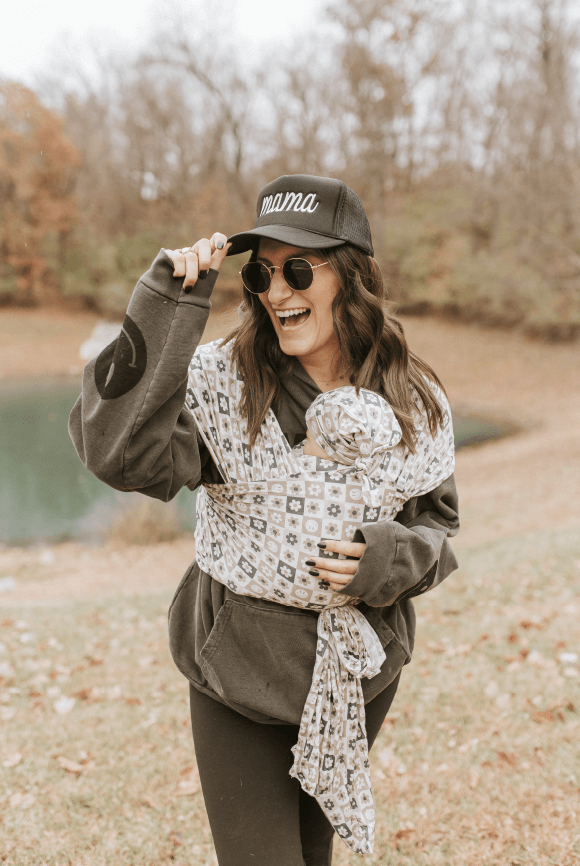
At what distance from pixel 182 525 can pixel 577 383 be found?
1896 cm

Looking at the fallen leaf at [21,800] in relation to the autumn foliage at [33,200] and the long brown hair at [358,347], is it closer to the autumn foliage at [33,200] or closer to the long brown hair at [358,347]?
the long brown hair at [358,347]

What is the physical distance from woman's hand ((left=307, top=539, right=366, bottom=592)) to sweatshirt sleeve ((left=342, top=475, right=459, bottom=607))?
0.03 m

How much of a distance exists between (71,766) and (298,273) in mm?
3015

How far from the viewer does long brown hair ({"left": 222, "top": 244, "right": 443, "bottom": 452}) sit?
5.88 ft

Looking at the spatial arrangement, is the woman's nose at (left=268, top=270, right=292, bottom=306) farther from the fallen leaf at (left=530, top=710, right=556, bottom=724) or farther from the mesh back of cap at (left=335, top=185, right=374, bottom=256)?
the fallen leaf at (left=530, top=710, right=556, bottom=724)

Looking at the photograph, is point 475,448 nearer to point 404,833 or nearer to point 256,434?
point 404,833

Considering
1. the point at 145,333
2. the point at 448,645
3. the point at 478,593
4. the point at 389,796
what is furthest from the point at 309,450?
Result: the point at 478,593

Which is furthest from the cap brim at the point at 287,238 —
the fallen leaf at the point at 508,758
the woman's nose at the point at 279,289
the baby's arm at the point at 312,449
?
the fallen leaf at the point at 508,758

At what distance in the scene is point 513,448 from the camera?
1652 cm

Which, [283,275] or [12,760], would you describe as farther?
[12,760]

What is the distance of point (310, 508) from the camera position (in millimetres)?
1671

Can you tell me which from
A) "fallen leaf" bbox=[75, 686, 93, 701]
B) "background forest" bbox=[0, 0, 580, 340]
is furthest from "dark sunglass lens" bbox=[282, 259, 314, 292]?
"background forest" bbox=[0, 0, 580, 340]

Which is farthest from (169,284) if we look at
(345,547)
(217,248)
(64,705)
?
(64,705)

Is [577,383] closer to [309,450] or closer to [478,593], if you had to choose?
[478,593]
